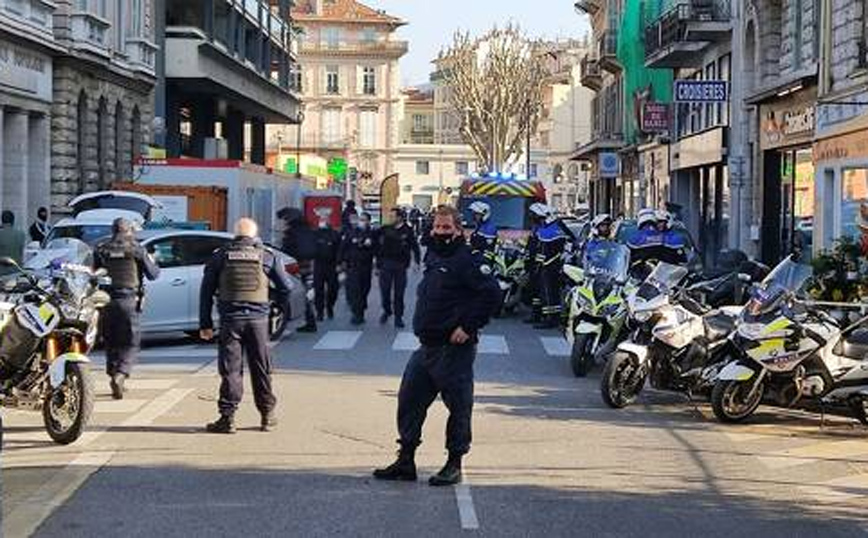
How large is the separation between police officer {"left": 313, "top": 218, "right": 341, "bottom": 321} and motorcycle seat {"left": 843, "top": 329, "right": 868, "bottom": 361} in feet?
35.5

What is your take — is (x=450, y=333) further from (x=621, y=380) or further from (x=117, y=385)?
(x=117, y=385)

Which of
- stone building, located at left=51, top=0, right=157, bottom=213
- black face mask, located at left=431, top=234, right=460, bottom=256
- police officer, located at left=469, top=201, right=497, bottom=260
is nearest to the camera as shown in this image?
black face mask, located at left=431, top=234, right=460, bottom=256

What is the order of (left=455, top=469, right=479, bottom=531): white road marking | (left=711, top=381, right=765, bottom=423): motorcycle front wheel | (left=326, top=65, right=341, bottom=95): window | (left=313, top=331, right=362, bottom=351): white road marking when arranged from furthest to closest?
1. (left=326, top=65, right=341, bottom=95): window
2. (left=313, top=331, right=362, bottom=351): white road marking
3. (left=711, top=381, right=765, bottom=423): motorcycle front wheel
4. (left=455, top=469, right=479, bottom=531): white road marking

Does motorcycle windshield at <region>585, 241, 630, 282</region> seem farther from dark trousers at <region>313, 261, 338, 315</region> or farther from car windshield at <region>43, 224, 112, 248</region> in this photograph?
car windshield at <region>43, 224, 112, 248</region>

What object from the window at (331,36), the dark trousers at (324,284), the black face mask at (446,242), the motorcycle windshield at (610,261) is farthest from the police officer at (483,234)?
the window at (331,36)

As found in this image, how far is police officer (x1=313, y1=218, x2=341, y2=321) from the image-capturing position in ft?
70.1

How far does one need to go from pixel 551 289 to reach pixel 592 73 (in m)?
45.7

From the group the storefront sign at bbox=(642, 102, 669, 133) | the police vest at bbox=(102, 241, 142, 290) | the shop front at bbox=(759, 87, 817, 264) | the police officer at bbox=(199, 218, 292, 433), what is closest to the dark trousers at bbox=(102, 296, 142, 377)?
the police vest at bbox=(102, 241, 142, 290)

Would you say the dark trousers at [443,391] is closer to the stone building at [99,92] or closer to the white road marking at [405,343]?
the white road marking at [405,343]

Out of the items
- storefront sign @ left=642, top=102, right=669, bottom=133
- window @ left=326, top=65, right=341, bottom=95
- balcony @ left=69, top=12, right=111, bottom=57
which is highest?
window @ left=326, top=65, right=341, bottom=95

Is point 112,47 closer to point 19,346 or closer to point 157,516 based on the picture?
point 19,346

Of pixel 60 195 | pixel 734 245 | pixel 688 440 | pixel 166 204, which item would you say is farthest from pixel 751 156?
pixel 688 440

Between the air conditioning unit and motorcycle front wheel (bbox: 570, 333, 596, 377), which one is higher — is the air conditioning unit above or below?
above

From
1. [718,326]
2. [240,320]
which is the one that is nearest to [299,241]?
[718,326]
